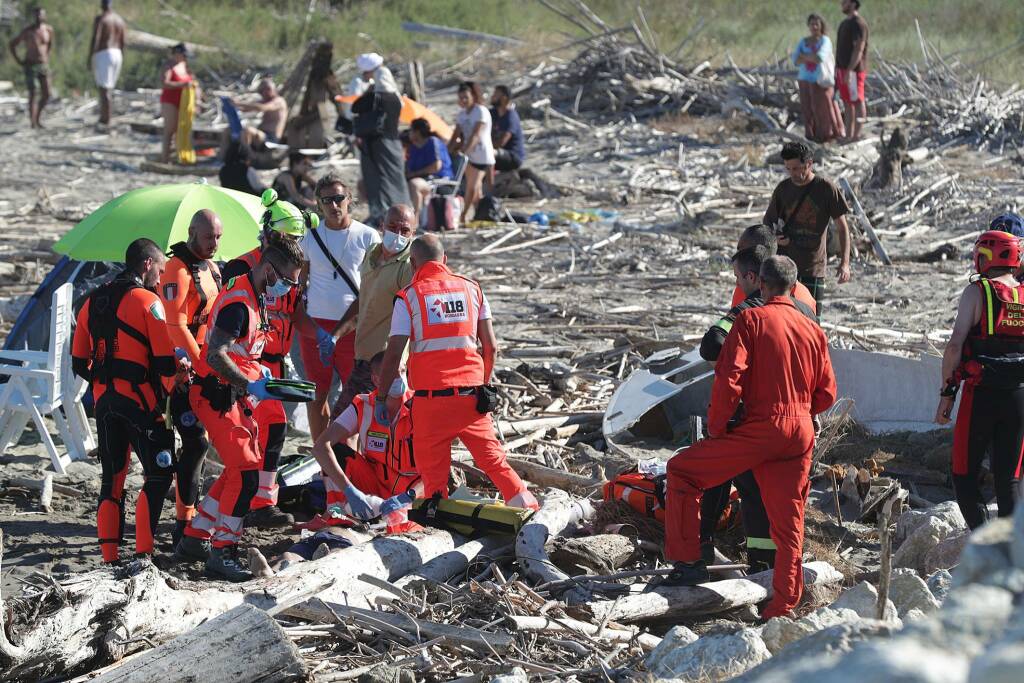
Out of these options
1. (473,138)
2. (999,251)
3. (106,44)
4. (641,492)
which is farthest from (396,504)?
A: (106,44)

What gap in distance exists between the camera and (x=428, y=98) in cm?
2498

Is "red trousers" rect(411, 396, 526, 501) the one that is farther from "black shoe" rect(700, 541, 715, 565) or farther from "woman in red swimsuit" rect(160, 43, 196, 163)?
"woman in red swimsuit" rect(160, 43, 196, 163)

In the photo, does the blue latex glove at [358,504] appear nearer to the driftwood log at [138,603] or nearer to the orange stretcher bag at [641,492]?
the driftwood log at [138,603]

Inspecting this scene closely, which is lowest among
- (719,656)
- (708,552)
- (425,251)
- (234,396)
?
(708,552)

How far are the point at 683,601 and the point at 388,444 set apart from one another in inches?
81.8

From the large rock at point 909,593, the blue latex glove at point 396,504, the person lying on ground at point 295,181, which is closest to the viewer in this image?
the large rock at point 909,593

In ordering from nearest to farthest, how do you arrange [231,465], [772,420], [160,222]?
[772,420], [231,465], [160,222]

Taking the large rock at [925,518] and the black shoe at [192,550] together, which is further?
the black shoe at [192,550]

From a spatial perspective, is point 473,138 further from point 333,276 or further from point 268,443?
point 268,443

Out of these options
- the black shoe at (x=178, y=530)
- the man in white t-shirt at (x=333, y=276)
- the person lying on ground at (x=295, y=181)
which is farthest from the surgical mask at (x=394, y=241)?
the person lying on ground at (x=295, y=181)

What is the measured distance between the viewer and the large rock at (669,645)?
5242 mm

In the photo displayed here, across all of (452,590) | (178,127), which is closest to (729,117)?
(178,127)

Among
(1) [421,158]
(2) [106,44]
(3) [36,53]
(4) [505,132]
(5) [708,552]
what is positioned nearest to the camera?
(5) [708,552]

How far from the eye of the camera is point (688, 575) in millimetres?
6191
